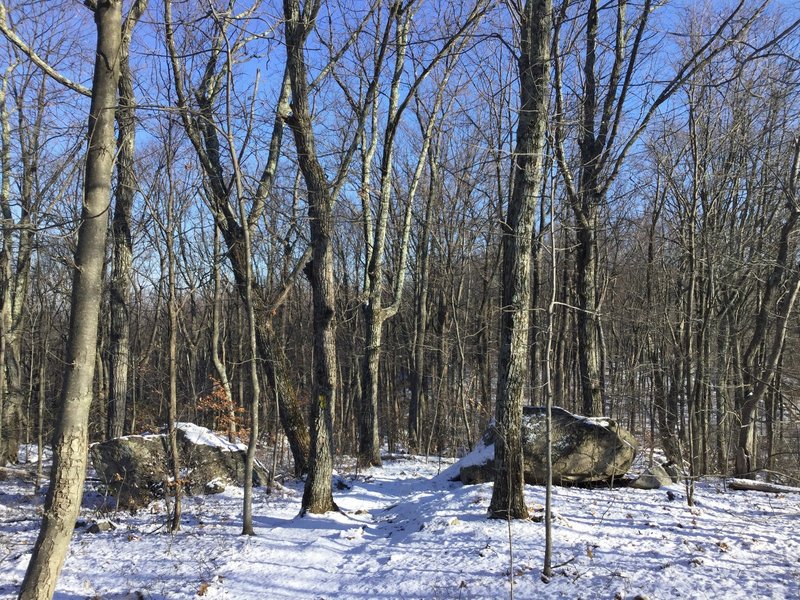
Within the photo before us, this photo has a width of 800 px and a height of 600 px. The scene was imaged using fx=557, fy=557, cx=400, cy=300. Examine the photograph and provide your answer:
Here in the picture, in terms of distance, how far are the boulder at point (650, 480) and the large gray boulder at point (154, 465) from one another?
6.55m

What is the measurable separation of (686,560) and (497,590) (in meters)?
1.70

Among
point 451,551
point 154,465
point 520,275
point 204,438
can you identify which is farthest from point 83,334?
point 204,438

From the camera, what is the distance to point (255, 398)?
23.3 ft

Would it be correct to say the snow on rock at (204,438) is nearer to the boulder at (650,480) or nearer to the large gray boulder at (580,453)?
the large gray boulder at (580,453)

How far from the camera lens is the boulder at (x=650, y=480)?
7.78 metres

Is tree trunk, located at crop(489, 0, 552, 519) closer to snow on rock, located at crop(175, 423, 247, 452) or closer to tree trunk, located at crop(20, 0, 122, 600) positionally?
tree trunk, located at crop(20, 0, 122, 600)

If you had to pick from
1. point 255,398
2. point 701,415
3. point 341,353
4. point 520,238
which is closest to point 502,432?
point 520,238

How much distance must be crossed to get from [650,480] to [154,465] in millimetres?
7533

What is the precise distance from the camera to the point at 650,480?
7.82m

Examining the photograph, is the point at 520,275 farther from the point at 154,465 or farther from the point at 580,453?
the point at 154,465

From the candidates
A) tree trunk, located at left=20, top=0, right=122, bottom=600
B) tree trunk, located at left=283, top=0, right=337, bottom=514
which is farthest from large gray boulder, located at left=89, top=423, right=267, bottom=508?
tree trunk, located at left=20, top=0, right=122, bottom=600

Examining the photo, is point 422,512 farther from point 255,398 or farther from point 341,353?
point 341,353

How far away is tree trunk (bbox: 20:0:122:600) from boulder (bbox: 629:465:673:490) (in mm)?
6899

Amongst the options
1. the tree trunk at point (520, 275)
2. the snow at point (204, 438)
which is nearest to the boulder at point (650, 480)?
the tree trunk at point (520, 275)
